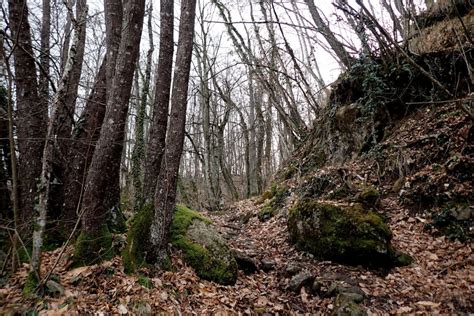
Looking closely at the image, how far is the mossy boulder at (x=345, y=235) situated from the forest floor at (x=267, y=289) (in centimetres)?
19

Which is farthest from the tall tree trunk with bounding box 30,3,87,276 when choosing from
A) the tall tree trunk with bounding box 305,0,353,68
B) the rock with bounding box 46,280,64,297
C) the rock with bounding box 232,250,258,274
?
the tall tree trunk with bounding box 305,0,353,68

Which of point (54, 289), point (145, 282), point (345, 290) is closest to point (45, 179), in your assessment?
point (54, 289)

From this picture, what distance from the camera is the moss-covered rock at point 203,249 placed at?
15.1 feet

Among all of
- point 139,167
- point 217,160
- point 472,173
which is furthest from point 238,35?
point 472,173

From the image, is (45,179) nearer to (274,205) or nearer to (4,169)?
(4,169)

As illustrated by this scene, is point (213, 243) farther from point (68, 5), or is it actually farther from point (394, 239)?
point (68, 5)

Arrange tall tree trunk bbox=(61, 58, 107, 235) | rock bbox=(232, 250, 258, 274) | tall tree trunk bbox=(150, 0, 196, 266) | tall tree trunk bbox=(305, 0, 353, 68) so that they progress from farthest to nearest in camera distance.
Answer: tall tree trunk bbox=(305, 0, 353, 68) → rock bbox=(232, 250, 258, 274) → tall tree trunk bbox=(61, 58, 107, 235) → tall tree trunk bbox=(150, 0, 196, 266)

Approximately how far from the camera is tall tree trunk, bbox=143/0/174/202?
4676 mm

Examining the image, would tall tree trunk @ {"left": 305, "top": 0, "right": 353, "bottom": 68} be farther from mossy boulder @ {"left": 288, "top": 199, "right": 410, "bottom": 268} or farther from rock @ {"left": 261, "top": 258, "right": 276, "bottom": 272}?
rock @ {"left": 261, "top": 258, "right": 276, "bottom": 272}

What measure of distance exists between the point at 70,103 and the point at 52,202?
6.49 feet

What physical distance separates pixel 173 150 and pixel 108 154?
0.94 metres

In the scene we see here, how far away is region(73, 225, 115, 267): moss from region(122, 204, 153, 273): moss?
26 centimetres

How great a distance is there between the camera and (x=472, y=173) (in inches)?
199

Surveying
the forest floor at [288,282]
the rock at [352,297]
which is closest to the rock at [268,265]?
the forest floor at [288,282]
